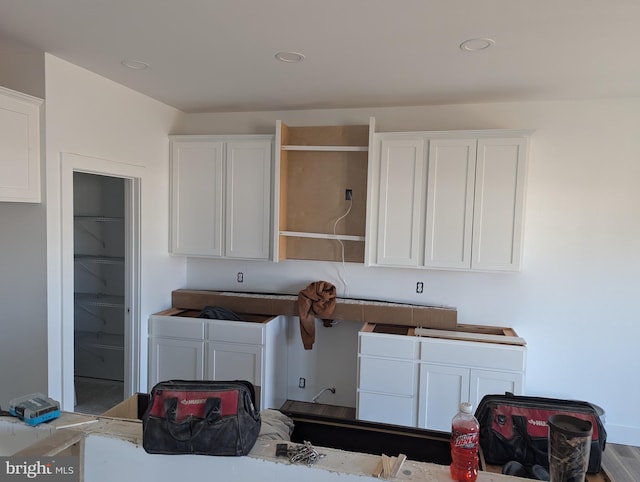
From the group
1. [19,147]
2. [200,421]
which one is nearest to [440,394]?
[200,421]

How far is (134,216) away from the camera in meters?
3.59

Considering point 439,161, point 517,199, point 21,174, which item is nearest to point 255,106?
point 439,161

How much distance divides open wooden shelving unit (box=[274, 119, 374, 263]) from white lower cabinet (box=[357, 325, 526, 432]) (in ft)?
2.84

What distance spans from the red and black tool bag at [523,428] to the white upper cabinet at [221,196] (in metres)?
2.55

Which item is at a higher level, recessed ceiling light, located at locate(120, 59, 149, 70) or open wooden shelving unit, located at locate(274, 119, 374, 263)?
recessed ceiling light, located at locate(120, 59, 149, 70)

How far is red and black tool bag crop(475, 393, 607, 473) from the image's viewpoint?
4.98 ft

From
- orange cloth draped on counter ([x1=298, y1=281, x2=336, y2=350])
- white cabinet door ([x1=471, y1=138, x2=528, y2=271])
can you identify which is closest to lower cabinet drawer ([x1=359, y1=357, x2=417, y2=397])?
orange cloth draped on counter ([x1=298, y1=281, x2=336, y2=350])

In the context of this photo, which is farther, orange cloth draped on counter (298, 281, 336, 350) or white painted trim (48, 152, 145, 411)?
orange cloth draped on counter (298, 281, 336, 350)

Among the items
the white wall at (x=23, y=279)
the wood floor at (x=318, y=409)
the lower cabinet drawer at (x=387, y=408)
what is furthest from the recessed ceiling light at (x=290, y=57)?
the wood floor at (x=318, y=409)

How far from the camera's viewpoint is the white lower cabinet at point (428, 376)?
316 centimetres

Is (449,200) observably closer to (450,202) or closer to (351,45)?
(450,202)

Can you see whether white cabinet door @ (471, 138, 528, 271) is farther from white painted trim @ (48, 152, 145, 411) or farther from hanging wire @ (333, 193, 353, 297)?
white painted trim @ (48, 152, 145, 411)

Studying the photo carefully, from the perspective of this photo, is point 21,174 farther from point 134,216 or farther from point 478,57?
point 478,57

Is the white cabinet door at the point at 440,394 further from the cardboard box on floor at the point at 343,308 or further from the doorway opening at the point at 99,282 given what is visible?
the doorway opening at the point at 99,282
